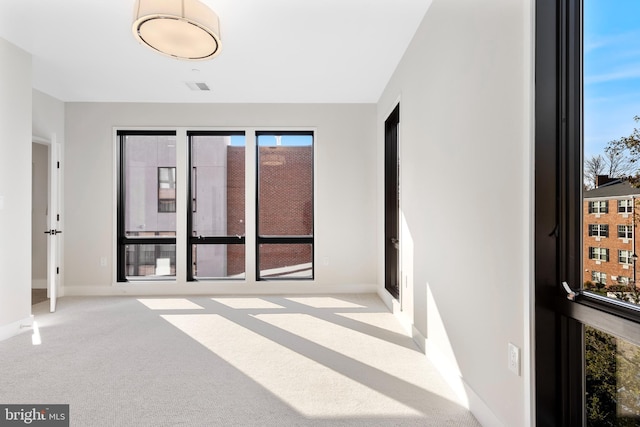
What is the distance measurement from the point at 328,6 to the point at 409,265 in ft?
7.68

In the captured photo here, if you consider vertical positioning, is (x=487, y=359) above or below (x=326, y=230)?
below

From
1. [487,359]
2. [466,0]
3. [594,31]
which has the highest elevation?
[466,0]

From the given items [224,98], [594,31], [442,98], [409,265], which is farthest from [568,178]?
[224,98]

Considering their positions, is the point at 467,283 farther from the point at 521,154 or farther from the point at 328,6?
the point at 328,6

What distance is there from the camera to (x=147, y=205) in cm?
520

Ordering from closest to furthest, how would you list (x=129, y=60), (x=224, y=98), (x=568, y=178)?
(x=568, y=178)
(x=129, y=60)
(x=224, y=98)

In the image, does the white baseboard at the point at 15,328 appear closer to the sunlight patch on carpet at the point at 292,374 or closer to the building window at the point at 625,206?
the sunlight patch on carpet at the point at 292,374

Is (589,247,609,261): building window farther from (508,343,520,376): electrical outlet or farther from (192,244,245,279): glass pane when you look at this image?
(192,244,245,279): glass pane

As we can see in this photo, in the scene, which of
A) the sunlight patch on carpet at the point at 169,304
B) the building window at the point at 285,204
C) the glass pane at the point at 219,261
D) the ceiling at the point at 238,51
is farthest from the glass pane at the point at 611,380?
the glass pane at the point at 219,261

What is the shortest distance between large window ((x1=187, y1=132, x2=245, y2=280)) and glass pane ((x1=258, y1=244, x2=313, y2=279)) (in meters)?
0.32

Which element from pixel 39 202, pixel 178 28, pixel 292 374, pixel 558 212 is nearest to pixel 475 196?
pixel 558 212

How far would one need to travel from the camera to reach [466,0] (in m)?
2.12

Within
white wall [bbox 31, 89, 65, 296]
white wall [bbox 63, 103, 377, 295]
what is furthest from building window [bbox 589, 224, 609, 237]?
white wall [bbox 31, 89, 65, 296]

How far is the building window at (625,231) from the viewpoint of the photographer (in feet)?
4.01
